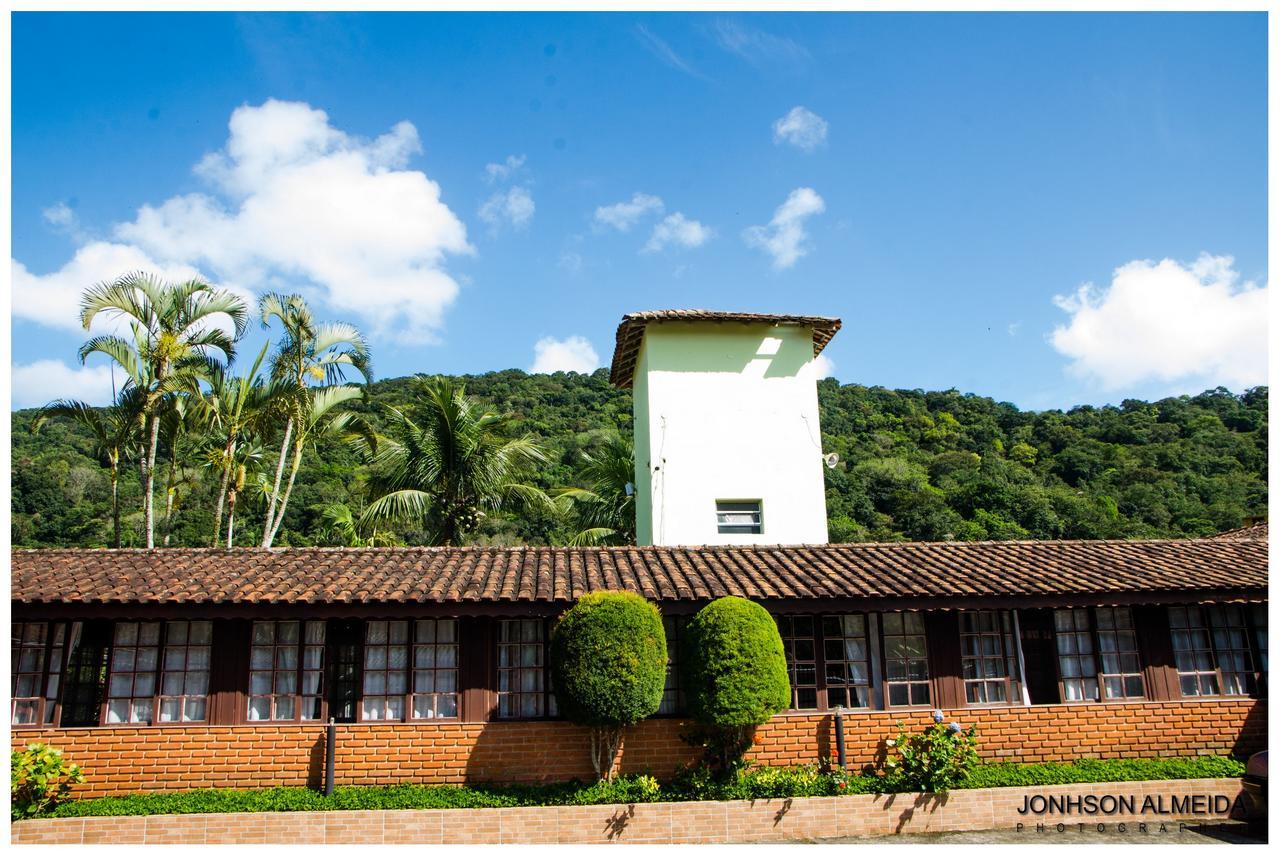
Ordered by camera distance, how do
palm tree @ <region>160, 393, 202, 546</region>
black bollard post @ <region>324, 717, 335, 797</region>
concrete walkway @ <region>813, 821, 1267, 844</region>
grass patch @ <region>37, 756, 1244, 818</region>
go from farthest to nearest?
palm tree @ <region>160, 393, 202, 546</region>, black bollard post @ <region>324, 717, 335, 797</region>, grass patch @ <region>37, 756, 1244, 818</region>, concrete walkway @ <region>813, 821, 1267, 844</region>

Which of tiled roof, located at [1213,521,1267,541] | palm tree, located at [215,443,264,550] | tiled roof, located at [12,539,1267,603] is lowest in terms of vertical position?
tiled roof, located at [12,539,1267,603]

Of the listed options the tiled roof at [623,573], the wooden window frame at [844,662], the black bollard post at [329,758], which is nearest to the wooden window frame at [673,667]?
the tiled roof at [623,573]

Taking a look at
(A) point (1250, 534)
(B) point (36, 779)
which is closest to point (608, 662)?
(B) point (36, 779)

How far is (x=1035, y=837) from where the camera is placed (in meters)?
11.3

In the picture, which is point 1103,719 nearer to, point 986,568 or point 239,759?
point 986,568

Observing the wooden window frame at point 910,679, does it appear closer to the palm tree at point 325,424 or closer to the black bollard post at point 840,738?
the black bollard post at point 840,738

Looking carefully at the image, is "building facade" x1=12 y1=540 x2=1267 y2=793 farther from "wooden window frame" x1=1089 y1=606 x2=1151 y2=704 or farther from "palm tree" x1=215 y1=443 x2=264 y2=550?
"palm tree" x1=215 y1=443 x2=264 y2=550

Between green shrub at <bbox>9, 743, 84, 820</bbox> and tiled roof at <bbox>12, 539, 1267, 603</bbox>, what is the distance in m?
1.86

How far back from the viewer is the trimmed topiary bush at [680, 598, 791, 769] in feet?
37.7

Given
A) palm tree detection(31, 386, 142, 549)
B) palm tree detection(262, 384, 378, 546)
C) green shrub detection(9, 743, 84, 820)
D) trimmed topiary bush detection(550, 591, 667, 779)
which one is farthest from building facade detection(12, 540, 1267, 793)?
palm tree detection(262, 384, 378, 546)

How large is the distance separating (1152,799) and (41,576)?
1532 centimetres

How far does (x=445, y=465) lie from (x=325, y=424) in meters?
2.94

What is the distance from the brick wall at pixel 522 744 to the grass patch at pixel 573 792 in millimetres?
246

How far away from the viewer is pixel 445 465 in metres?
21.6
